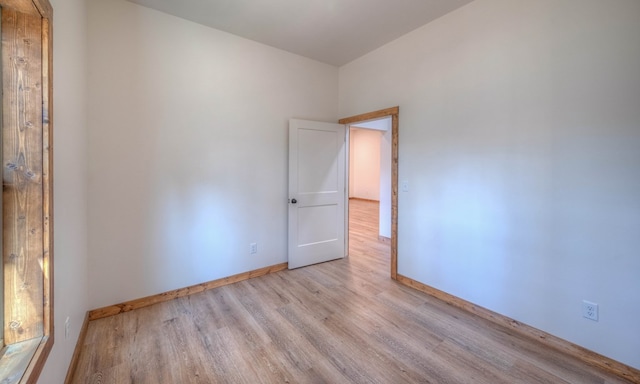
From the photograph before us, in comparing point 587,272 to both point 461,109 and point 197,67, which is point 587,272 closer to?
point 461,109

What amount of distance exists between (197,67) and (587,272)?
3896 mm

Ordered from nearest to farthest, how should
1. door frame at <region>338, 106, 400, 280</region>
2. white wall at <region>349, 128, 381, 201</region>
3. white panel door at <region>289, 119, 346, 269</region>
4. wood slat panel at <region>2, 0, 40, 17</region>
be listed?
wood slat panel at <region>2, 0, 40, 17</region> → door frame at <region>338, 106, 400, 280</region> → white panel door at <region>289, 119, 346, 269</region> → white wall at <region>349, 128, 381, 201</region>

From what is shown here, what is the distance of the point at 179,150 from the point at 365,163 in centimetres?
836

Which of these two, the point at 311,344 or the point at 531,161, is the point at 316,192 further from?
the point at 531,161

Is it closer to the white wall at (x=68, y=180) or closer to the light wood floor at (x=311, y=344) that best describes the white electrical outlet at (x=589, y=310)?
the light wood floor at (x=311, y=344)

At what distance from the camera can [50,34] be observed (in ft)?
4.27

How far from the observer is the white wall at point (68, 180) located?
56.7 inches

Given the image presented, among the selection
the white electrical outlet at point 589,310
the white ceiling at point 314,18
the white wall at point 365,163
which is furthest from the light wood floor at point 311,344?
the white wall at point 365,163

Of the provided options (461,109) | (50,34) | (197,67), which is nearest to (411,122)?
(461,109)

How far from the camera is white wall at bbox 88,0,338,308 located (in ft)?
7.70

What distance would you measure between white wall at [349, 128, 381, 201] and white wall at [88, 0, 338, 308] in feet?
22.6

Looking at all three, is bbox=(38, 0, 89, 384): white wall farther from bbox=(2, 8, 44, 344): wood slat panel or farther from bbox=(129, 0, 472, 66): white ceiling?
bbox=(129, 0, 472, 66): white ceiling

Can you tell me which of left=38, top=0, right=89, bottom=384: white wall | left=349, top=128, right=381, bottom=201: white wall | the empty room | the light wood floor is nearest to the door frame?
the empty room

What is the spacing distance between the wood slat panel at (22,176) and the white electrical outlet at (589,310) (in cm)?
332
